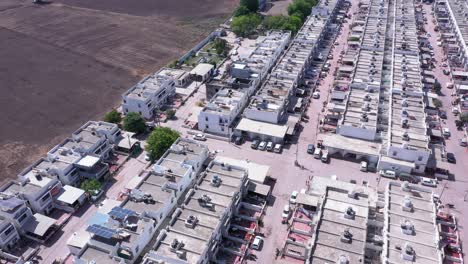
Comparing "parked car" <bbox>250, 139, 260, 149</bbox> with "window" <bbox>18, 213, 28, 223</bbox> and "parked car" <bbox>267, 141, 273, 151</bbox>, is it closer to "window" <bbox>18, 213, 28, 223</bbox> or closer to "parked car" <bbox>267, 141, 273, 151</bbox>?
"parked car" <bbox>267, 141, 273, 151</bbox>

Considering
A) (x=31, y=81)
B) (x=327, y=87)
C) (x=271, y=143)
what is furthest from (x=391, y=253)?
(x=31, y=81)

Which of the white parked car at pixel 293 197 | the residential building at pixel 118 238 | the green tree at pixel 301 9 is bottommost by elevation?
the white parked car at pixel 293 197

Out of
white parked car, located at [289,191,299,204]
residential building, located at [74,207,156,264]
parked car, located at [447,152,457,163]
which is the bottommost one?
white parked car, located at [289,191,299,204]

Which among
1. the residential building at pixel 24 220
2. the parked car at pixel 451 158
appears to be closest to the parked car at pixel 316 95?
the parked car at pixel 451 158

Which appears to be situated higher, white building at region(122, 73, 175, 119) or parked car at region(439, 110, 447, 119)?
white building at region(122, 73, 175, 119)

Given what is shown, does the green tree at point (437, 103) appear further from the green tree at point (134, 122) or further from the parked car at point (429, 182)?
the green tree at point (134, 122)

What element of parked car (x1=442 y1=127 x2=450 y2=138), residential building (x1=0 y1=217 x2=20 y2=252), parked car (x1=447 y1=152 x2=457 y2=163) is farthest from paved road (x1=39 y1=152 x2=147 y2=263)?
parked car (x1=442 y1=127 x2=450 y2=138)

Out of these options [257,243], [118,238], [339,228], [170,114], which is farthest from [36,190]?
[339,228]

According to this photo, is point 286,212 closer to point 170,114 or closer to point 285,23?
A: point 170,114
